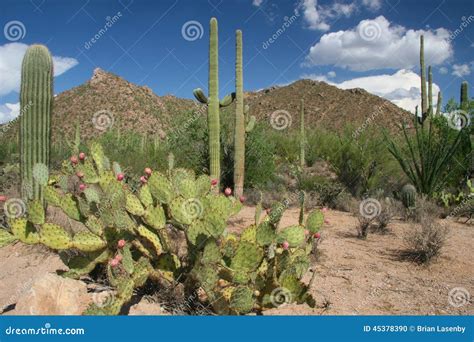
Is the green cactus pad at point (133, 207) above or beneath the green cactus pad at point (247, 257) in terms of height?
above

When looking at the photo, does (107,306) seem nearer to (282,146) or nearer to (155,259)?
(155,259)

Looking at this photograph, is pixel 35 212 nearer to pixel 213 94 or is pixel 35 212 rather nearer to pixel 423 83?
pixel 213 94

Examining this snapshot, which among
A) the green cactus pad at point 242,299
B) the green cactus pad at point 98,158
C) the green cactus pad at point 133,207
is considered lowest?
the green cactus pad at point 242,299

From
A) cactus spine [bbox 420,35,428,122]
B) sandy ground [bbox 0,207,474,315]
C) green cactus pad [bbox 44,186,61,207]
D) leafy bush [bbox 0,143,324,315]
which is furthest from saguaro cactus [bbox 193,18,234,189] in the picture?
cactus spine [bbox 420,35,428,122]

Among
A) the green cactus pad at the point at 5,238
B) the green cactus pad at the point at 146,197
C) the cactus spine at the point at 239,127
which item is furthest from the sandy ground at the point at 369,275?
the cactus spine at the point at 239,127

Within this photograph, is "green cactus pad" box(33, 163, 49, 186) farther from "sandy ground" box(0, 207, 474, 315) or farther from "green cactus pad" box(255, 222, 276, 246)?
"green cactus pad" box(255, 222, 276, 246)

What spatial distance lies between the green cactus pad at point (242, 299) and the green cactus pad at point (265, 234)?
0.41m

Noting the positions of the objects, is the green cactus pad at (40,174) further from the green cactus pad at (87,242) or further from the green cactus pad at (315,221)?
the green cactus pad at (315,221)

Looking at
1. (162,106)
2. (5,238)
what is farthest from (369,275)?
(162,106)

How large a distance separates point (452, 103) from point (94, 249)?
13.6 metres

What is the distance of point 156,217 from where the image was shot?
3.61 meters

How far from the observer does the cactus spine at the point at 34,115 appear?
22.2ft

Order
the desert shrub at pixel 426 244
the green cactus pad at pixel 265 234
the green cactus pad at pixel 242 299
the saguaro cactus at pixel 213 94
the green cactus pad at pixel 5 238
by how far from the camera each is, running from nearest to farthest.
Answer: the green cactus pad at pixel 242 299, the green cactus pad at pixel 265 234, the green cactus pad at pixel 5 238, the desert shrub at pixel 426 244, the saguaro cactus at pixel 213 94

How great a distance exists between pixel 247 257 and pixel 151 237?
2.92 ft
